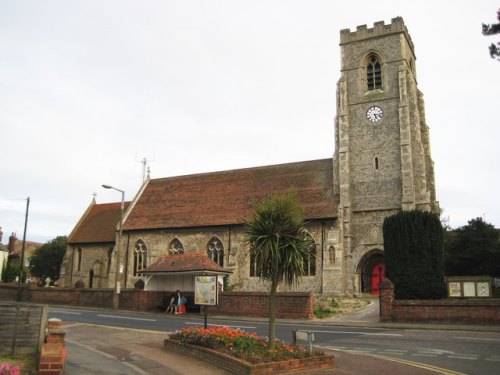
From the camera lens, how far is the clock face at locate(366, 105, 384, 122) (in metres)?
36.2

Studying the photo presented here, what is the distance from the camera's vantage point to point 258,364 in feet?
33.4

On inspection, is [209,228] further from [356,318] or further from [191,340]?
[191,340]

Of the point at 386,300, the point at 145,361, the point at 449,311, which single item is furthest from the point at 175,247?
the point at 145,361

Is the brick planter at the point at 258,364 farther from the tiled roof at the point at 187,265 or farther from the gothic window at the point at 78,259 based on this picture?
the gothic window at the point at 78,259

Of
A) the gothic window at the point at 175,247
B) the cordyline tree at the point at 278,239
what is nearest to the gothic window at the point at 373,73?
the gothic window at the point at 175,247

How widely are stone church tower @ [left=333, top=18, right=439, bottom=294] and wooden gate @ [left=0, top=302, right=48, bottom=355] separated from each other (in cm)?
2554

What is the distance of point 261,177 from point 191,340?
92.8 feet

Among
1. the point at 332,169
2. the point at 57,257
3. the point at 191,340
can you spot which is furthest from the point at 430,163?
the point at 57,257

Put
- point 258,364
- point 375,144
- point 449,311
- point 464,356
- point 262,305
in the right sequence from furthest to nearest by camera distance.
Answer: point 375,144 → point 262,305 → point 449,311 → point 464,356 → point 258,364

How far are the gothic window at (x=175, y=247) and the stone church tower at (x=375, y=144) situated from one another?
13.2 m

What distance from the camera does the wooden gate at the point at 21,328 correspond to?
9375 millimetres

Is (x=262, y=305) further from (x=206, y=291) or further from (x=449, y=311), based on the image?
(x=206, y=291)

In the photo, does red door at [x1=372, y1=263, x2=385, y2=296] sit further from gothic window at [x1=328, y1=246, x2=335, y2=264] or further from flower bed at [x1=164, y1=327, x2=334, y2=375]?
flower bed at [x1=164, y1=327, x2=334, y2=375]

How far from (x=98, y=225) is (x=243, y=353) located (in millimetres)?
Result: 38070
